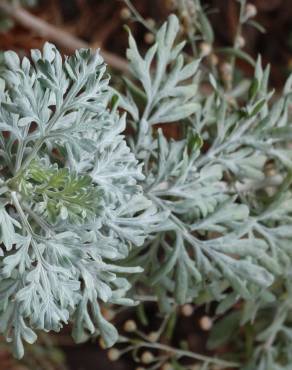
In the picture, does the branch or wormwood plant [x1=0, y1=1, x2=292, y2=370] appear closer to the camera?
wormwood plant [x1=0, y1=1, x2=292, y2=370]

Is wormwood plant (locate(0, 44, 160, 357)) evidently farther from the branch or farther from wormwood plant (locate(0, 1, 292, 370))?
the branch

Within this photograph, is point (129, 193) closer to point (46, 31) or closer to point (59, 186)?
point (59, 186)

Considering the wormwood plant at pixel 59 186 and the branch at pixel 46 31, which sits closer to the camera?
the wormwood plant at pixel 59 186

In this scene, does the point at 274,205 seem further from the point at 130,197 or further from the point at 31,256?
the point at 31,256

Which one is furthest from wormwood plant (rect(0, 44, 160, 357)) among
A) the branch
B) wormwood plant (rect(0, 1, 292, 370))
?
the branch

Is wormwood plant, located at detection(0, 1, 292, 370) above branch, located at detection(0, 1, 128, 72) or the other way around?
above

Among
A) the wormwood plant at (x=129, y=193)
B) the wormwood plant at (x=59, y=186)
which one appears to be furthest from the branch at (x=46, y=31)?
the wormwood plant at (x=59, y=186)

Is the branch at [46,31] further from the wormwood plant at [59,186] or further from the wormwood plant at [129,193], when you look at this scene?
the wormwood plant at [59,186]

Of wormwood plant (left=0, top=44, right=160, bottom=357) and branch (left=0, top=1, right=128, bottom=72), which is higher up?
wormwood plant (left=0, top=44, right=160, bottom=357)
